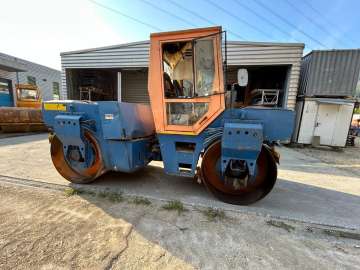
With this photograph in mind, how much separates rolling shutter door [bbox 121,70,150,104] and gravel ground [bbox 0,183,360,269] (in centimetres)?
987

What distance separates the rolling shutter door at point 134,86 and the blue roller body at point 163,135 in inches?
355

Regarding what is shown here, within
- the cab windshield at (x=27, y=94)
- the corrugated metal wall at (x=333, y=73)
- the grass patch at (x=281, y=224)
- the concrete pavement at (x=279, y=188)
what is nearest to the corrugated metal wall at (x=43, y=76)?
the cab windshield at (x=27, y=94)

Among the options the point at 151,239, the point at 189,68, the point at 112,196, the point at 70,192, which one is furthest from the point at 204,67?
the point at 70,192

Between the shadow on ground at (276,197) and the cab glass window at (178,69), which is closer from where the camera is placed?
the shadow on ground at (276,197)

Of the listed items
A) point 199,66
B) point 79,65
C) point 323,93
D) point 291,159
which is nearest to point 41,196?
point 199,66

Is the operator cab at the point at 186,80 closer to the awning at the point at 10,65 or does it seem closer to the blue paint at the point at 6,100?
the awning at the point at 10,65

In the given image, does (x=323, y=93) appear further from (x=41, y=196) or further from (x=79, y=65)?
(x=79, y=65)

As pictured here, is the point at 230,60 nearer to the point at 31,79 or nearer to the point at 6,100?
the point at 6,100

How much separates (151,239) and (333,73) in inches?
373

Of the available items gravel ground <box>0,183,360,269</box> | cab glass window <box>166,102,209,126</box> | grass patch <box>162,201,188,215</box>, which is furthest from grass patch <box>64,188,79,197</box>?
cab glass window <box>166,102,209,126</box>

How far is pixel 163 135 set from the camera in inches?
106

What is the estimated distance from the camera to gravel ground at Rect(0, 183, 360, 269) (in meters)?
1.55

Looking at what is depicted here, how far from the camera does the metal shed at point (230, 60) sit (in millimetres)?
7051

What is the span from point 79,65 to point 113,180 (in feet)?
26.7
